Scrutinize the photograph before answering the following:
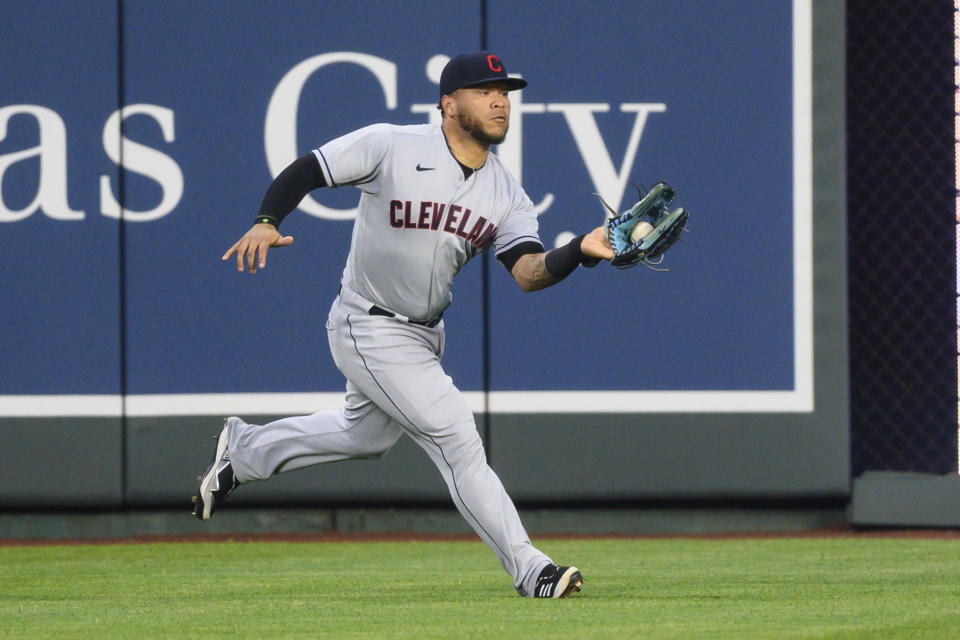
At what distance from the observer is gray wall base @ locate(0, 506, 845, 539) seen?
7.36 m

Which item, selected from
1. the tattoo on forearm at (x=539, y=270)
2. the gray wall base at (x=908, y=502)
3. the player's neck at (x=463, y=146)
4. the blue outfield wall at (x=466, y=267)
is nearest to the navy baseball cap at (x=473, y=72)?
the player's neck at (x=463, y=146)

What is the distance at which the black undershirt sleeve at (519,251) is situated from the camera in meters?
4.77

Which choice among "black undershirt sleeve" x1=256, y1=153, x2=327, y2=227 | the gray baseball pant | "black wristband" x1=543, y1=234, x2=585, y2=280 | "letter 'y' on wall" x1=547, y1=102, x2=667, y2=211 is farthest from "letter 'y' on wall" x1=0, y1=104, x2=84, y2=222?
"black wristband" x1=543, y1=234, x2=585, y2=280

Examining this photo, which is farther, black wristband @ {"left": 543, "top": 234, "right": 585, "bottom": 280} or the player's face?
the player's face

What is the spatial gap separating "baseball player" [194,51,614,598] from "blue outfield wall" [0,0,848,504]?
2.35 metres

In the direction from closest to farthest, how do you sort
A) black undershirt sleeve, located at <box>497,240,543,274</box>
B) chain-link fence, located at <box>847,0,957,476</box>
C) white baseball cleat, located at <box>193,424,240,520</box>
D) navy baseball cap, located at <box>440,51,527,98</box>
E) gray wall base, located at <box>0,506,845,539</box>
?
navy baseball cap, located at <box>440,51,527,98</box>
black undershirt sleeve, located at <box>497,240,543,274</box>
white baseball cleat, located at <box>193,424,240,520</box>
gray wall base, located at <box>0,506,845,539</box>
chain-link fence, located at <box>847,0,957,476</box>

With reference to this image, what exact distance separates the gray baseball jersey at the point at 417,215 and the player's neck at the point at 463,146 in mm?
25

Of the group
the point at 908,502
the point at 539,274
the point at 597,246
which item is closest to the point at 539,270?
the point at 539,274

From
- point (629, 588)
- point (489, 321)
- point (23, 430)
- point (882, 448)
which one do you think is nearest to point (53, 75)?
point (23, 430)

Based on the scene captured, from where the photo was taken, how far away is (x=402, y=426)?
4.83 metres

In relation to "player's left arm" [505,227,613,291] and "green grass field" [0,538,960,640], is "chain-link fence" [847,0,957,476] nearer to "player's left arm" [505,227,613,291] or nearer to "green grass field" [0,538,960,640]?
"green grass field" [0,538,960,640]

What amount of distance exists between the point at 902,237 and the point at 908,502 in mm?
1298

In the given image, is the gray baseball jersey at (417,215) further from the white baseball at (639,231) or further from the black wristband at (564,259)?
the white baseball at (639,231)

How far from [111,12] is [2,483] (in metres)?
2.25
